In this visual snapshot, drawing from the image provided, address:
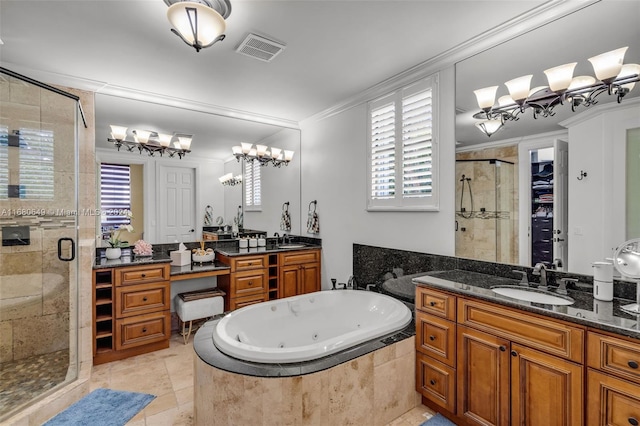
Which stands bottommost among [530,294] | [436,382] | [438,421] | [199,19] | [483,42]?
[438,421]

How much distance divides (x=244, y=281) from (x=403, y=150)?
226 centimetres

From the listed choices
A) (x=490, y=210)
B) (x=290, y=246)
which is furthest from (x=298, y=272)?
(x=490, y=210)

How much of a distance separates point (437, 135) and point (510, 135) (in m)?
0.57

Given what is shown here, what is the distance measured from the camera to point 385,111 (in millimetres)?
3158

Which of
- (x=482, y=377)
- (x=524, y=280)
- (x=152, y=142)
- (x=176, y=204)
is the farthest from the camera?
(x=176, y=204)

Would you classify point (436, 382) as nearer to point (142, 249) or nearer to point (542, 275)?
point (542, 275)

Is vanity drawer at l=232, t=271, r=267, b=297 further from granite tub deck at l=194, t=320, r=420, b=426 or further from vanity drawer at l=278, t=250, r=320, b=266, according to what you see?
granite tub deck at l=194, t=320, r=420, b=426

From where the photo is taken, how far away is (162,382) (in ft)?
8.18

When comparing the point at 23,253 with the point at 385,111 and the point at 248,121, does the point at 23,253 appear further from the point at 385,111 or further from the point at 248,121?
the point at 385,111

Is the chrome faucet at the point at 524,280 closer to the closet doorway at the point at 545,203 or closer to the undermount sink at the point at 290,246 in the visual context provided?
the closet doorway at the point at 545,203

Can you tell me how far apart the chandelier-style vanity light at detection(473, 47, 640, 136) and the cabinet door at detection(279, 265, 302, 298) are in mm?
2611

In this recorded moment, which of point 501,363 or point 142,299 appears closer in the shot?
point 501,363

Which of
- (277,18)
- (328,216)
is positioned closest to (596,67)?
(277,18)

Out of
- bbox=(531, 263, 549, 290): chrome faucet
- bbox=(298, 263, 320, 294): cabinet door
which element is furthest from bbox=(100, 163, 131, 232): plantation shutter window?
bbox=(531, 263, 549, 290): chrome faucet
